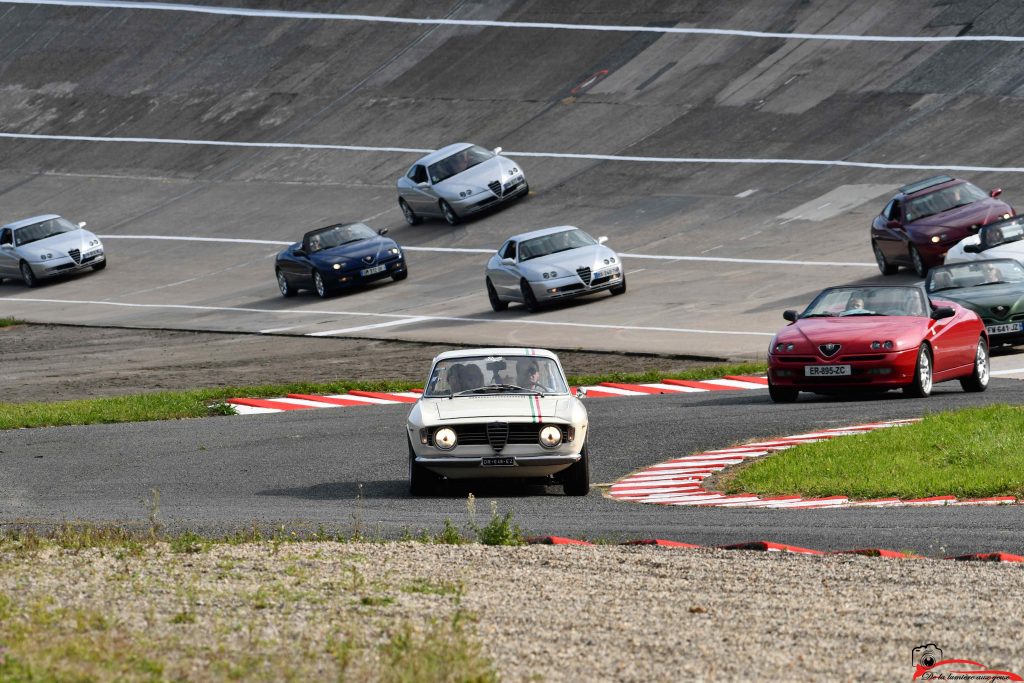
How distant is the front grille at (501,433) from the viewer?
46.2 feet

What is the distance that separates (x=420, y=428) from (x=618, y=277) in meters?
18.2

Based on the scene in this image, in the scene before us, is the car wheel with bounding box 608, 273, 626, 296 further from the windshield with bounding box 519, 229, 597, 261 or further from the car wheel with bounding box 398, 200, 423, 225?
the car wheel with bounding box 398, 200, 423, 225

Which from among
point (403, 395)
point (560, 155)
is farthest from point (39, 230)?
point (403, 395)

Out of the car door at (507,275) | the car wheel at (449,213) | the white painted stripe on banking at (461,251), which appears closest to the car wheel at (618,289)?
the car door at (507,275)

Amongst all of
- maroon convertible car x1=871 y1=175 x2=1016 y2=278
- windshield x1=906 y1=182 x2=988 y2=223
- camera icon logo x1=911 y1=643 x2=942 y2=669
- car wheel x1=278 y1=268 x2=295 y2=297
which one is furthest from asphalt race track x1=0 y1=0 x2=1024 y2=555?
camera icon logo x1=911 y1=643 x2=942 y2=669

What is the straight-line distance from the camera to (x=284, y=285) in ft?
121

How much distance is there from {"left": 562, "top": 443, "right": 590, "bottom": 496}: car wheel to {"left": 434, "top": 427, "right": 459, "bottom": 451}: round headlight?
1036 mm

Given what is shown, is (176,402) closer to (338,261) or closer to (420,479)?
(420,479)

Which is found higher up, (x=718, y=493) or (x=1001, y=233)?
(x=1001, y=233)

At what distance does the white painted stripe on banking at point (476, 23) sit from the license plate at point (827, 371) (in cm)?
2632

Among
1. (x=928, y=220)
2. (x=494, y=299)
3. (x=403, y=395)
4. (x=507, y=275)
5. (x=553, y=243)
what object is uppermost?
(x=553, y=243)

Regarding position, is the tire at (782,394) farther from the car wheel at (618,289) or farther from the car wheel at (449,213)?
the car wheel at (449,213)

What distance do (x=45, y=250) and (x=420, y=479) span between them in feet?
97.0

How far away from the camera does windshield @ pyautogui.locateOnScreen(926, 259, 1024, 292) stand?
950 inches
